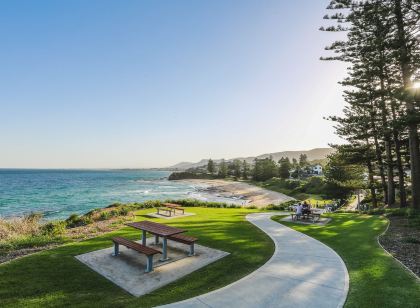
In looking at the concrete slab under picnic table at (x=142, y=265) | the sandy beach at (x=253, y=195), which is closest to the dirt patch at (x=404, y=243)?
the concrete slab under picnic table at (x=142, y=265)

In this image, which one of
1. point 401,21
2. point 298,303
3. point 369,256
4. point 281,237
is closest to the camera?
point 298,303

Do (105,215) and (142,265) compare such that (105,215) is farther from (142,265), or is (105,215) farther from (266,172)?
(266,172)

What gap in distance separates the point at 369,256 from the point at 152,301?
6.37m

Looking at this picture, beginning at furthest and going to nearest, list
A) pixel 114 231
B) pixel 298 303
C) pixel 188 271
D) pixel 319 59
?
pixel 319 59, pixel 114 231, pixel 188 271, pixel 298 303

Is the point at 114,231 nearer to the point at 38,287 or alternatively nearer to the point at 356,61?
the point at 38,287

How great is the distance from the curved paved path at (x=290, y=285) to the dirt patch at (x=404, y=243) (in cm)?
170

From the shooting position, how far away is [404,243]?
9.12m

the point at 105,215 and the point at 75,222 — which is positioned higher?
the point at 105,215

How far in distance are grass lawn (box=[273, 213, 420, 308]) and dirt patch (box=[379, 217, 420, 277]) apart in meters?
0.29

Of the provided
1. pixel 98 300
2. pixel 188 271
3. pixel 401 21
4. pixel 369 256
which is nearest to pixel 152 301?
pixel 98 300

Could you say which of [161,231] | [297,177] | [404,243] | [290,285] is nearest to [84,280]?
[161,231]

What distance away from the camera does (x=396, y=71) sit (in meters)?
20.5

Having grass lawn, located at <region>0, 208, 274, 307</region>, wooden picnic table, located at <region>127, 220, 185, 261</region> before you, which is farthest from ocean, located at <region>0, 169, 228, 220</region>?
wooden picnic table, located at <region>127, 220, 185, 261</region>

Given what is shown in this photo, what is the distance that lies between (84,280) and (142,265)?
1547mm
